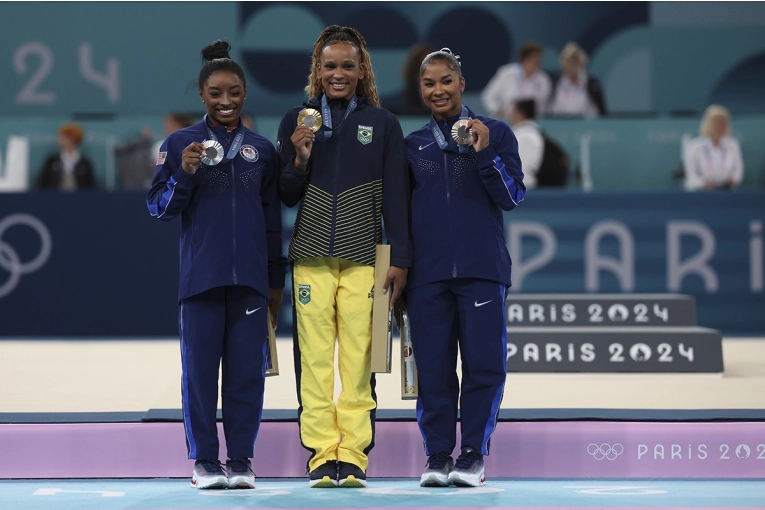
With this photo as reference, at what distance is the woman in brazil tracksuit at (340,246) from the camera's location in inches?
153

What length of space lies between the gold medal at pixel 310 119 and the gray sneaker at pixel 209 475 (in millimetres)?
1273

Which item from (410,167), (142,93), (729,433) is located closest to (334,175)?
(410,167)

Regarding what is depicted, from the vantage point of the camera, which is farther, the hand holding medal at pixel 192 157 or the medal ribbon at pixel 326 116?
the medal ribbon at pixel 326 116

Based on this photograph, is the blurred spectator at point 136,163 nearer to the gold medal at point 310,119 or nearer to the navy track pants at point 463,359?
the gold medal at point 310,119

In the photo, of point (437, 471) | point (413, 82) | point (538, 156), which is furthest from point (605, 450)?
point (413, 82)

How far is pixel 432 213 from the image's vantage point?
13.0 feet

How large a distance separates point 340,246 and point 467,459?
91cm

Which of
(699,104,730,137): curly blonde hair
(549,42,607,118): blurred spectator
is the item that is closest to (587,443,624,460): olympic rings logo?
(699,104,730,137): curly blonde hair

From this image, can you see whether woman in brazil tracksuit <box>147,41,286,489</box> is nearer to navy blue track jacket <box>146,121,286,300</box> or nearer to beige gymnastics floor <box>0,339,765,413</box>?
navy blue track jacket <box>146,121,286,300</box>

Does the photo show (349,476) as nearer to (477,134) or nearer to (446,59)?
(477,134)

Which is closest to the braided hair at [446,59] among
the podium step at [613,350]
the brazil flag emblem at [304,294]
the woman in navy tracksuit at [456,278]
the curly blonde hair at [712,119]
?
the woman in navy tracksuit at [456,278]

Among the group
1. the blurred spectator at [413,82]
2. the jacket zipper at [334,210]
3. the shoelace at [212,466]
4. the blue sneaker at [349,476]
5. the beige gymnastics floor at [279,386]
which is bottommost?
the blue sneaker at [349,476]

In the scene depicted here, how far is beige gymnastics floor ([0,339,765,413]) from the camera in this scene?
16.0ft

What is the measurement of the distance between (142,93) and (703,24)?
20.1 ft
